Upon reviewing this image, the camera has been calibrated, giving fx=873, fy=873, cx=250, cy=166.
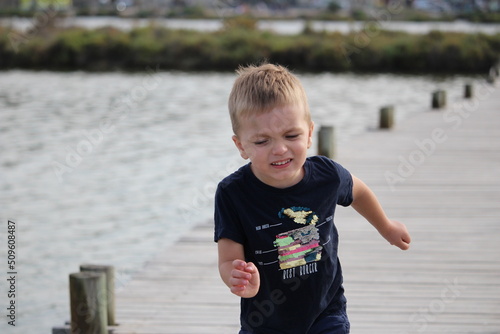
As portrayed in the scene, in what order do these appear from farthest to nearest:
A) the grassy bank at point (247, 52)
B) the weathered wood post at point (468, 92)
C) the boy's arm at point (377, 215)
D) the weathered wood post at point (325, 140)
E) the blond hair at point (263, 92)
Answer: the grassy bank at point (247, 52) < the weathered wood post at point (468, 92) < the weathered wood post at point (325, 140) < the boy's arm at point (377, 215) < the blond hair at point (263, 92)

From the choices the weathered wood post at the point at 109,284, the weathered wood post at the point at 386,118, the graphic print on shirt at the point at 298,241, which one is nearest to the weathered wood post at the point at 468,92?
the weathered wood post at the point at 386,118

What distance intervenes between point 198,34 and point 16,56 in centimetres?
776

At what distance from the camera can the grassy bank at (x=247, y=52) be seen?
3462 cm

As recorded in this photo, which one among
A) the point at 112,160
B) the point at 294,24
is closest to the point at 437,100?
the point at 112,160

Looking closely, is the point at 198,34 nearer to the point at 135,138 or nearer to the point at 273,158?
the point at 135,138

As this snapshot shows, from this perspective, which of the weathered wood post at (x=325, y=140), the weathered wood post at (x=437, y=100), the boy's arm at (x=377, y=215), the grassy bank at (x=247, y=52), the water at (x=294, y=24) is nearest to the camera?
the boy's arm at (x=377, y=215)

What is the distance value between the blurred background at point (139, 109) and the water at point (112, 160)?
3 centimetres

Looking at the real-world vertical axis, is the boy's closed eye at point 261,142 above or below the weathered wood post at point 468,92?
above

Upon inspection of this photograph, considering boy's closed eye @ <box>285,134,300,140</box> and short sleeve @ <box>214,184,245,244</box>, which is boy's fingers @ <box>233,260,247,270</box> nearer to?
short sleeve @ <box>214,184,245,244</box>

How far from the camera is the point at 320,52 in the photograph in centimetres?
3494

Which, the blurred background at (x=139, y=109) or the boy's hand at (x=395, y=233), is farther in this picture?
the blurred background at (x=139, y=109)

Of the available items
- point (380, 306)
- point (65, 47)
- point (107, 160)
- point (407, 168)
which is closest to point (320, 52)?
point (65, 47)

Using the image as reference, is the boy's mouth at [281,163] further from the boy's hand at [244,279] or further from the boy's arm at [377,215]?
the boy's arm at [377,215]

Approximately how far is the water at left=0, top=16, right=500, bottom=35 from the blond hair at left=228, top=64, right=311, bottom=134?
36147 millimetres
